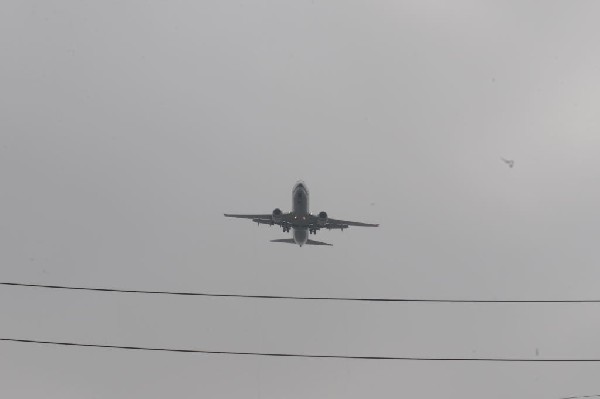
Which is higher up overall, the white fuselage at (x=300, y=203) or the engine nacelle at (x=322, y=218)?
the white fuselage at (x=300, y=203)

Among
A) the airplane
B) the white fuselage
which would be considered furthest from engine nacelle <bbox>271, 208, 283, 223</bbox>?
the white fuselage

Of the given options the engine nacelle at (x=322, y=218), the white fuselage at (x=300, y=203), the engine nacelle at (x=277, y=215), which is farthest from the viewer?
the engine nacelle at (x=322, y=218)

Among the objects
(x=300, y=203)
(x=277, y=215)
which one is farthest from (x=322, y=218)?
(x=277, y=215)

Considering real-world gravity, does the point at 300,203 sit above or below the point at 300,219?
above

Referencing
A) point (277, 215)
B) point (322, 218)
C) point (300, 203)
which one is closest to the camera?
point (300, 203)

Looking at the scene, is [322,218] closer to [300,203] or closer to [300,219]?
[300,219]

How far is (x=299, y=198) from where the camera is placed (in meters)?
63.2

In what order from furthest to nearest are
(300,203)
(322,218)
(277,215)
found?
(322,218) → (277,215) → (300,203)

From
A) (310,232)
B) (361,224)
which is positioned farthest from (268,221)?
(361,224)

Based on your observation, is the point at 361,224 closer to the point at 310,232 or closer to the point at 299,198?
the point at 310,232

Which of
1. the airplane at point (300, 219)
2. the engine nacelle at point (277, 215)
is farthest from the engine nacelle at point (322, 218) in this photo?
the engine nacelle at point (277, 215)

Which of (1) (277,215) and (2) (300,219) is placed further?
(2) (300,219)

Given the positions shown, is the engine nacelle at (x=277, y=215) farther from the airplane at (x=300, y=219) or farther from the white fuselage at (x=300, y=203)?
the white fuselage at (x=300, y=203)

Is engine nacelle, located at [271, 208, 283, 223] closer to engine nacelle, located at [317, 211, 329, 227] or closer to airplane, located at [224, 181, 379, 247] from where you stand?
airplane, located at [224, 181, 379, 247]
